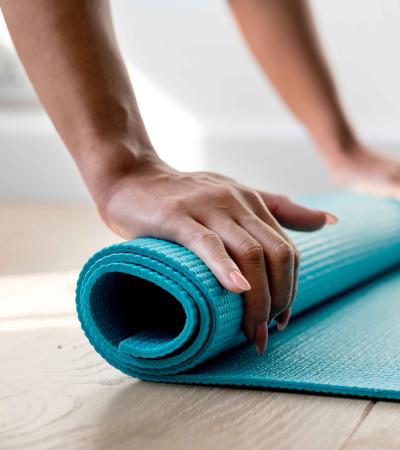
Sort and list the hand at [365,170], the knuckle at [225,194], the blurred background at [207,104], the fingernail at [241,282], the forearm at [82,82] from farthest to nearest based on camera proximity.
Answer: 1. the blurred background at [207,104]
2. the hand at [365,170]
3. the forearm at [82,82]
4. the knuckle at [225,194]
5. the fingernail at [241,282]

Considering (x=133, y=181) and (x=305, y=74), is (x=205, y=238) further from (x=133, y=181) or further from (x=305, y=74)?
(x=305, y=74)

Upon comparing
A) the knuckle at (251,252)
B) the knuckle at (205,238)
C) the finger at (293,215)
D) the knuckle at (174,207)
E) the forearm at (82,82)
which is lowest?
the finger at (293,215)

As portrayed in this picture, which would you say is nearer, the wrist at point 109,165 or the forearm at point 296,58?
the wrist at point 109,165

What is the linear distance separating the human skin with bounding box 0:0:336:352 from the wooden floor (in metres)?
0.14

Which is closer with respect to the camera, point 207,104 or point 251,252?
point 251,252

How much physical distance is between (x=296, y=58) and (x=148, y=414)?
4.78 ft

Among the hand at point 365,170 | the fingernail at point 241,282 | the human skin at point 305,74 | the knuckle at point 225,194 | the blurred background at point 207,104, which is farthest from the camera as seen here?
the blurred background at point 207,104

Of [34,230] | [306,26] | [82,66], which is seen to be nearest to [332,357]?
[82,66]

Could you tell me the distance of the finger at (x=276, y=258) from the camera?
42.2 inches

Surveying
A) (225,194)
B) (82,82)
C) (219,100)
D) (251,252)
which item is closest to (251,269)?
(251,252)

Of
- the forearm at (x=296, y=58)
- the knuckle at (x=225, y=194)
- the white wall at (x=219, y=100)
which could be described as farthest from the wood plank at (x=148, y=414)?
the white wall at (x=219, y=100)

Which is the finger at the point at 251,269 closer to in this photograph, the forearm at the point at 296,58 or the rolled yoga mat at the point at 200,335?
the rolled yoga mat at the point at 200,335

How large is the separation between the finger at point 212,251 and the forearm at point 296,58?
1.25 metres

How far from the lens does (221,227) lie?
3.55ft
